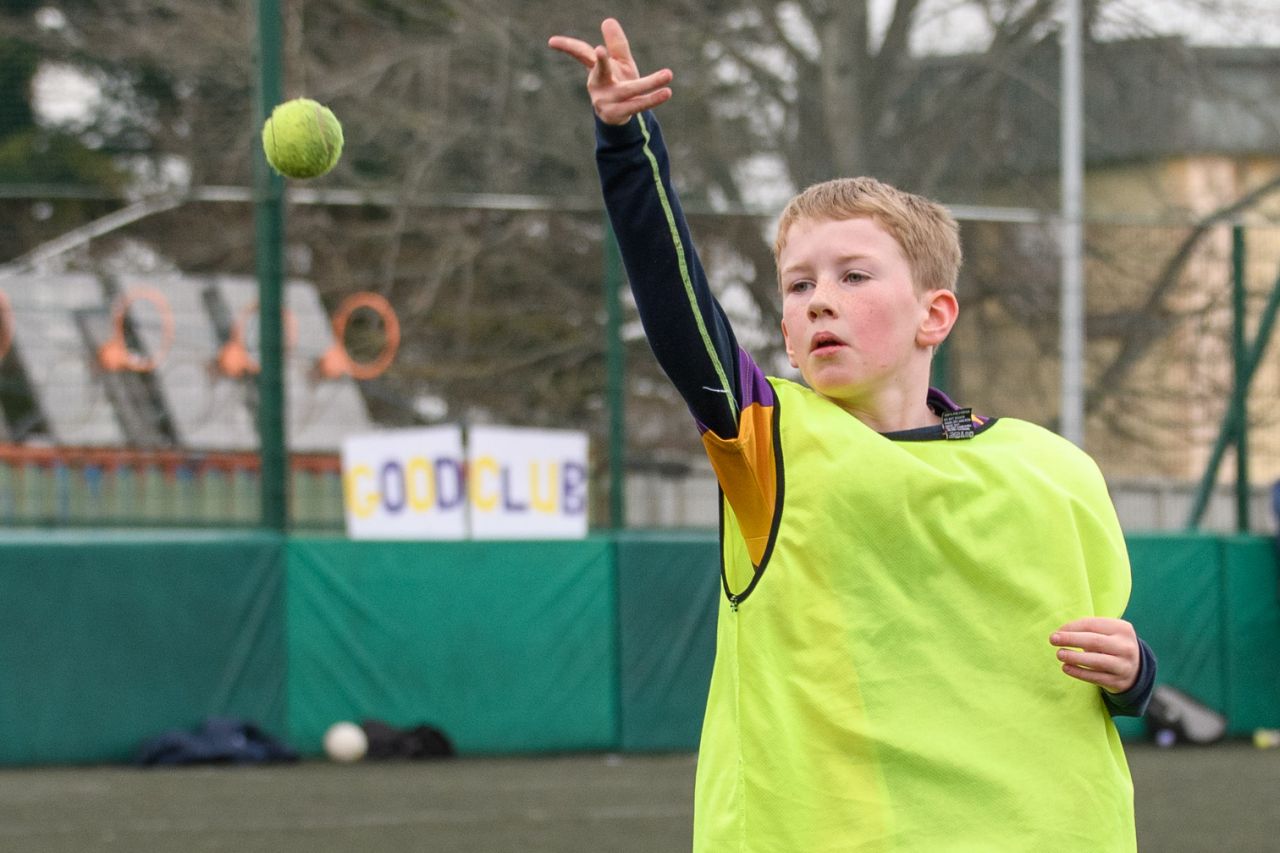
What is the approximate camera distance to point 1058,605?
2.43m

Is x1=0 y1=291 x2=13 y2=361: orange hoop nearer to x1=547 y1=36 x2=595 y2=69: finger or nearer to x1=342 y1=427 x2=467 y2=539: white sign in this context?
x1=342 y1=427 x2=467 y2=539: white sign

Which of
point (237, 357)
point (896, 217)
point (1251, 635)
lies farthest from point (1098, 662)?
point (1251, 635)

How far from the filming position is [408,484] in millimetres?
9406

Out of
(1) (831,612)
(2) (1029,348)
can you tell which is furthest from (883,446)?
(2) (1029,348)

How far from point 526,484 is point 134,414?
2121 millimetres

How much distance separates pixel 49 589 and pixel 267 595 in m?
1.07

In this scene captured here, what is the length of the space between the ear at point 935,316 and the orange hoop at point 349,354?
895 centimetres

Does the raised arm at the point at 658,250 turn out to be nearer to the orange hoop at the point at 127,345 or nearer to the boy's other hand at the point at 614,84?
the boy's other hand at the point at 614,84

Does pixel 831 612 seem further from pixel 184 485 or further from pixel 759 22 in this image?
pixel 759 22

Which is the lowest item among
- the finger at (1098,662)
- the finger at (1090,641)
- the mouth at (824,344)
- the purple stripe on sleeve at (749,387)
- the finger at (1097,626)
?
the finger at (1098,662)

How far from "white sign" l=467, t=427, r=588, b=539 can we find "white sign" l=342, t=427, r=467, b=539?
10cm

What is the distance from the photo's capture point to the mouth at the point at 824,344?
7.91 ft

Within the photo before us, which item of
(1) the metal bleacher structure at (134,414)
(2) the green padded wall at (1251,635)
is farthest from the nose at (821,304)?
(2) the green padded wall at (1251,635)

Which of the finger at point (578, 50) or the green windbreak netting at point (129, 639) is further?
the green windbreak netting at point (129, 639)
